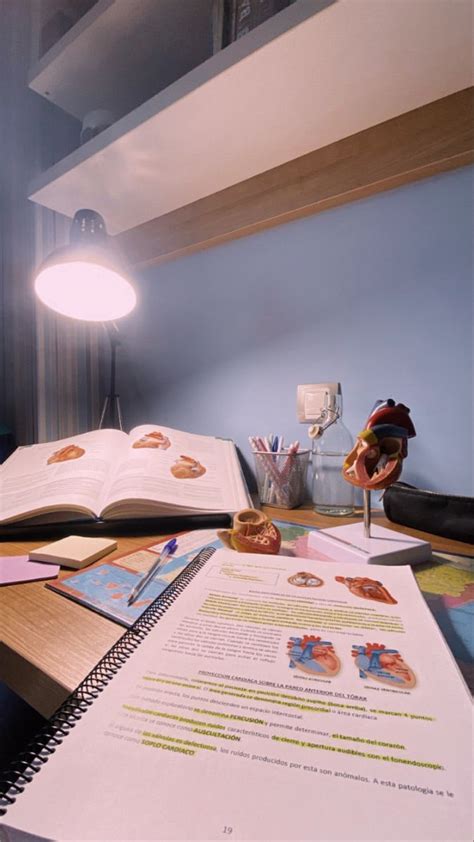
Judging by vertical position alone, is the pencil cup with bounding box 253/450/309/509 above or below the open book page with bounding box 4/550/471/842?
above

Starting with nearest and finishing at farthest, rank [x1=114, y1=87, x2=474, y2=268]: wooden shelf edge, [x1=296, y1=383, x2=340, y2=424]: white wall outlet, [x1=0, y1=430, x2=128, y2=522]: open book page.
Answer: [x1=0, y1=430, x2=128, y2=522]: open book page
[x1=114, y1=87, x2=474, y2=268]: wooden shelf edge
[x1=296, y1=383, x2=340, y2=424]: white wall outlet

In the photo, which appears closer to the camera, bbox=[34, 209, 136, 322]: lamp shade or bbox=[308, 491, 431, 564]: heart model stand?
bbox=[308, 491, 431, 564]: heart model stand

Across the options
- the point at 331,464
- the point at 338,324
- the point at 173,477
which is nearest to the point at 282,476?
the point at 331,464

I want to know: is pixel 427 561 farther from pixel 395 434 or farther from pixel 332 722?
pixel 332 722

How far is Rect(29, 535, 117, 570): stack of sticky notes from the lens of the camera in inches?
17.0

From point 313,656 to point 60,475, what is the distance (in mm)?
503

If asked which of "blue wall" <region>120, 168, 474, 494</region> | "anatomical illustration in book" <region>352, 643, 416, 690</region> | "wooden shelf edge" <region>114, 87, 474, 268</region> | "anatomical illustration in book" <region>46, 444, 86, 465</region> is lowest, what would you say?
"anatomical illustration in book" <region>352, 643, 416, 690</region>

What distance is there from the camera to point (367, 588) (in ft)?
1.07

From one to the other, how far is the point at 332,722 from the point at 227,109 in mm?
795

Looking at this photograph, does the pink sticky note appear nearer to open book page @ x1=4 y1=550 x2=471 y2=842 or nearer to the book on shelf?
open book page @ x1=4 y1=550 x2=471 y2=842

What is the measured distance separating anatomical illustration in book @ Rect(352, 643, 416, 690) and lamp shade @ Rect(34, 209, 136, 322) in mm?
698

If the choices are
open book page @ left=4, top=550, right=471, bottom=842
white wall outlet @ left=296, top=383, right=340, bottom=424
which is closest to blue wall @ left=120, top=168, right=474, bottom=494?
white wall outlet @ left=296, top=383, right=340, bottom=424

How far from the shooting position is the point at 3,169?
43.6 inches

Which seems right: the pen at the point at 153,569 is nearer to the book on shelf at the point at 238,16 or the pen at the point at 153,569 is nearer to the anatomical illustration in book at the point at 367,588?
the anatomical illustration in book at the point at 367,588
